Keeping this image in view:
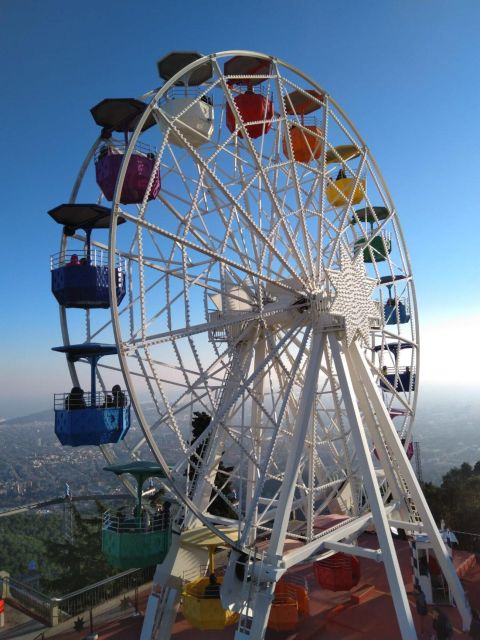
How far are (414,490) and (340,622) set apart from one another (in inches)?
167

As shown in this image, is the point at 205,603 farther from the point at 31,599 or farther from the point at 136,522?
the point at 31,599

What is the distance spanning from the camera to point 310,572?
17000 mm

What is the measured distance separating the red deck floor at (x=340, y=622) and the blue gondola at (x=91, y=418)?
6.37 metres

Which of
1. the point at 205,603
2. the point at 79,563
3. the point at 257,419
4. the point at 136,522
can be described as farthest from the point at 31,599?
the point at 79,563

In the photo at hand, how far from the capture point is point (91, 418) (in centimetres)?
1081

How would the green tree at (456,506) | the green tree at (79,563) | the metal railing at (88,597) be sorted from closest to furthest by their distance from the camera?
the metal railing at (88,597) → the green tree at (79,563) → the green tree at (456,506)

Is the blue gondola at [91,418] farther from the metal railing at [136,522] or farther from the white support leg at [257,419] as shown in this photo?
the white support leg at [257,419]

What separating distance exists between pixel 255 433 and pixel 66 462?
18140 centimetres

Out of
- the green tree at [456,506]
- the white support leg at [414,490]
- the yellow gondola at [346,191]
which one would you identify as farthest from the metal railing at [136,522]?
the green tree at [456,506]

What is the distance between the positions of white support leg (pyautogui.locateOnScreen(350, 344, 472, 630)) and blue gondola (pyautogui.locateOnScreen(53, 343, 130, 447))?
6227mm

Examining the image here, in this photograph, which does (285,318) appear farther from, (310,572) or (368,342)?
(310,572)

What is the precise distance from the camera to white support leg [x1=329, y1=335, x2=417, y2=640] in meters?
9.99

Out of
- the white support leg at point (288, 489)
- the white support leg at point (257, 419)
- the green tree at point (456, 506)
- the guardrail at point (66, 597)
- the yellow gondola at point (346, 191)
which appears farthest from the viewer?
the green tree at point (456, 506)

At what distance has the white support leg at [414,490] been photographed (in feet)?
39.8
